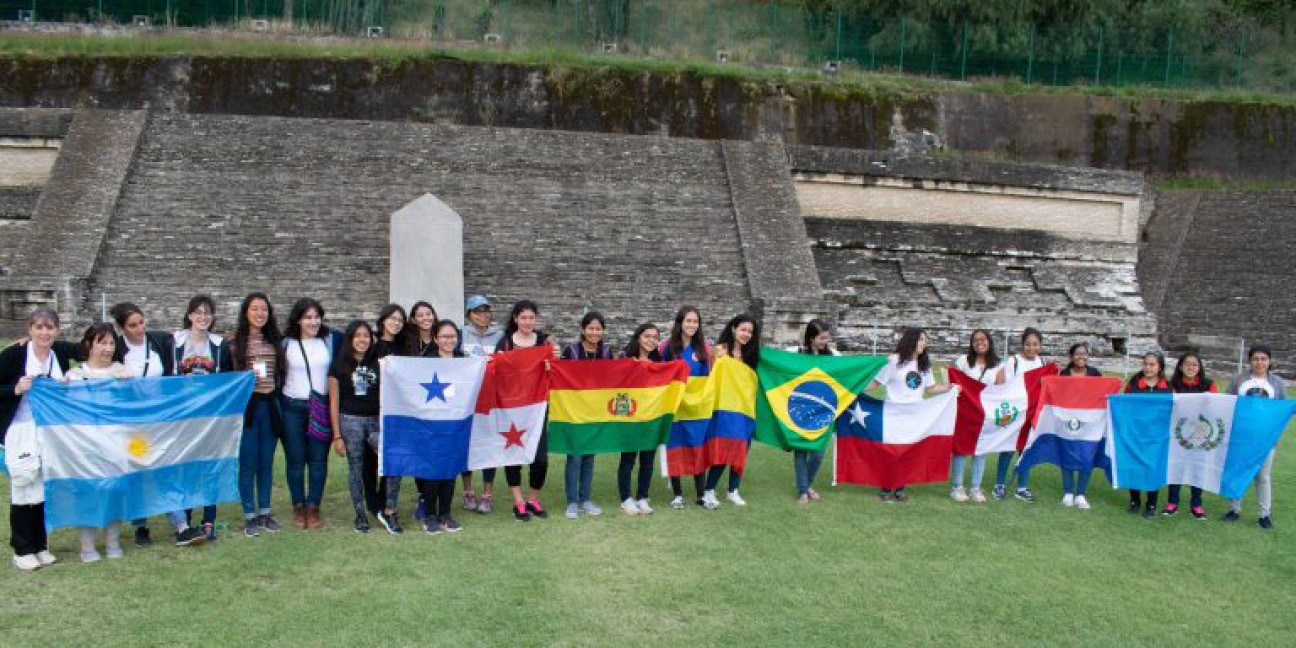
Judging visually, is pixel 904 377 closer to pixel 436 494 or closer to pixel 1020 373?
pixel 1020 373

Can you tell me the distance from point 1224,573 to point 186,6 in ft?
86.3

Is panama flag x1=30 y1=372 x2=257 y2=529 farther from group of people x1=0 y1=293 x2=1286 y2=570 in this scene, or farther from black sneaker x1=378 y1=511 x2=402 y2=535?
black sneaker x1=378 y1=511 x2=402 y2=535

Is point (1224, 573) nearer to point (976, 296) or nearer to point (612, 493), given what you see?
point (612, 493)

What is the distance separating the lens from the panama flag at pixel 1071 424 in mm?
8594

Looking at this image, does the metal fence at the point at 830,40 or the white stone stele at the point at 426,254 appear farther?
the metal fence at the point at 830,40

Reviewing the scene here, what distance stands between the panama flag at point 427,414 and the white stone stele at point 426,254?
329 inches

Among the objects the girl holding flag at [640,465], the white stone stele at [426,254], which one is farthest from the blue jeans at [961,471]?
the white stone stele at [426,254]

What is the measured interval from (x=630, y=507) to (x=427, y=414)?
66.4 inches

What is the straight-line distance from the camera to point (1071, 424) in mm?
8633

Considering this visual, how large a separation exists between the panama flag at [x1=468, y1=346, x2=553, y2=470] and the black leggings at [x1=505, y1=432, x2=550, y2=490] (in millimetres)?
39

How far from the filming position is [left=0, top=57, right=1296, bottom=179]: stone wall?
870 inches

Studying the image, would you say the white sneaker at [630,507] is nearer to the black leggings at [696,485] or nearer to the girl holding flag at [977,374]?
the black leggings at [696,485]

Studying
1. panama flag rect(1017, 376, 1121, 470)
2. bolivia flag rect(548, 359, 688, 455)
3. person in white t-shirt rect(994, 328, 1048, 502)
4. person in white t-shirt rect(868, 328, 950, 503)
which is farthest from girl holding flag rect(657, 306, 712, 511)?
panama flag rect(1017, 376, 1121, 470)

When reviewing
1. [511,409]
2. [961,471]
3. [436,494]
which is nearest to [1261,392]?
[961,471]
